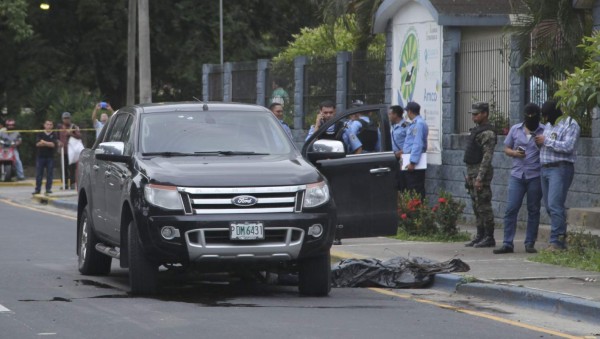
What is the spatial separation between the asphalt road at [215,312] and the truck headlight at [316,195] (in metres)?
0.89

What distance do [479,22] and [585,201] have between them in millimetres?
4473

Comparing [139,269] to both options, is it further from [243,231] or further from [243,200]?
[243,200]

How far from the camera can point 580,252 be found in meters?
15.0

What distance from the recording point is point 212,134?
13.1m

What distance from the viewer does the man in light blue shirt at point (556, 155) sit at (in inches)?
587

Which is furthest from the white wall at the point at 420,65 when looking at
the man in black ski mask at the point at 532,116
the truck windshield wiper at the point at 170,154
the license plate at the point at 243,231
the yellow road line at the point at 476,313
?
the license plate at the point at 243,231

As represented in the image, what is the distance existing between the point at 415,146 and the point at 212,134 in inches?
273

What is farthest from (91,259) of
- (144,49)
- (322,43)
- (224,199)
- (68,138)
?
(322,43)

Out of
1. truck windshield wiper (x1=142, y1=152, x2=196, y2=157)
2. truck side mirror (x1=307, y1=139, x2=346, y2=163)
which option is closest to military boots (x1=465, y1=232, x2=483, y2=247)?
truck side mirror (x1=307, y1=139, x2=346, y2=163)

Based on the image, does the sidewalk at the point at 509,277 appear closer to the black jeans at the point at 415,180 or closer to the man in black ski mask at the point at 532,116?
the man in black ski mask at the point at 532,116

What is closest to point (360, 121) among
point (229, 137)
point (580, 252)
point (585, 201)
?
point (585, 201)

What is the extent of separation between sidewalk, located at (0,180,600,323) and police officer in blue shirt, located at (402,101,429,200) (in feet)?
6.21

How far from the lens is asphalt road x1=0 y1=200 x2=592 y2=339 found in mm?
10055

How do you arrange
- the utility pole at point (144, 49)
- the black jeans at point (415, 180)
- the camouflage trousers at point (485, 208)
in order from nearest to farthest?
the camouflage trousers at point (485, 208) < the black jeans at point (415, 180) < the utility pole at point (144, 49)
